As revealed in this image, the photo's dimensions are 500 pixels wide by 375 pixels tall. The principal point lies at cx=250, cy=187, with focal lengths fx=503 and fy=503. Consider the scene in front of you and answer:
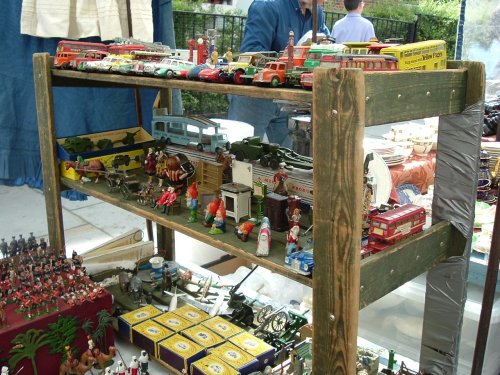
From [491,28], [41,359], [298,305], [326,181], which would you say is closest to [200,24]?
[491,28]

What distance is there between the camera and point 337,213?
3.11ft

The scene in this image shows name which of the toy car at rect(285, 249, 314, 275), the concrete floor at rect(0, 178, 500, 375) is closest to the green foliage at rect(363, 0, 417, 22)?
the concrete floor at rect(0, 178, 500, 375)

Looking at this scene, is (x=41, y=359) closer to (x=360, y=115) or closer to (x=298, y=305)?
(x=298, y=305)

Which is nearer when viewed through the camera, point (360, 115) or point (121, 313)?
point (360, 115)

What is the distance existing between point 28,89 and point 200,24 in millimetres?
3008

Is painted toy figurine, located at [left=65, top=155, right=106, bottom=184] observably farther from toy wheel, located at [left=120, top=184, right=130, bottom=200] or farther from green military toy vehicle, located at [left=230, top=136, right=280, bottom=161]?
green military toy vehicle, located at [left=230, top=136, right=280, bottom=161]

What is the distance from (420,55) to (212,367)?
102 centimetres

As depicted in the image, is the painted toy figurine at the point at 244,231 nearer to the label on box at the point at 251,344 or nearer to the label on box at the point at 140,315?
the label on box at the point at 251,344

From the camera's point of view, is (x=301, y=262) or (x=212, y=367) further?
(x=212, y=367)

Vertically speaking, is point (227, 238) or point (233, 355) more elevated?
point (227, 238)

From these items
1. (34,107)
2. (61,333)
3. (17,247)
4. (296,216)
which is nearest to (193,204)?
(296,216)

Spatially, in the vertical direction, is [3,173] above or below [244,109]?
below

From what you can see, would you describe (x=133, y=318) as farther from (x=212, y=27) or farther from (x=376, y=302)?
(x=212, y=27)

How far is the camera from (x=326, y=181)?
95 cm
